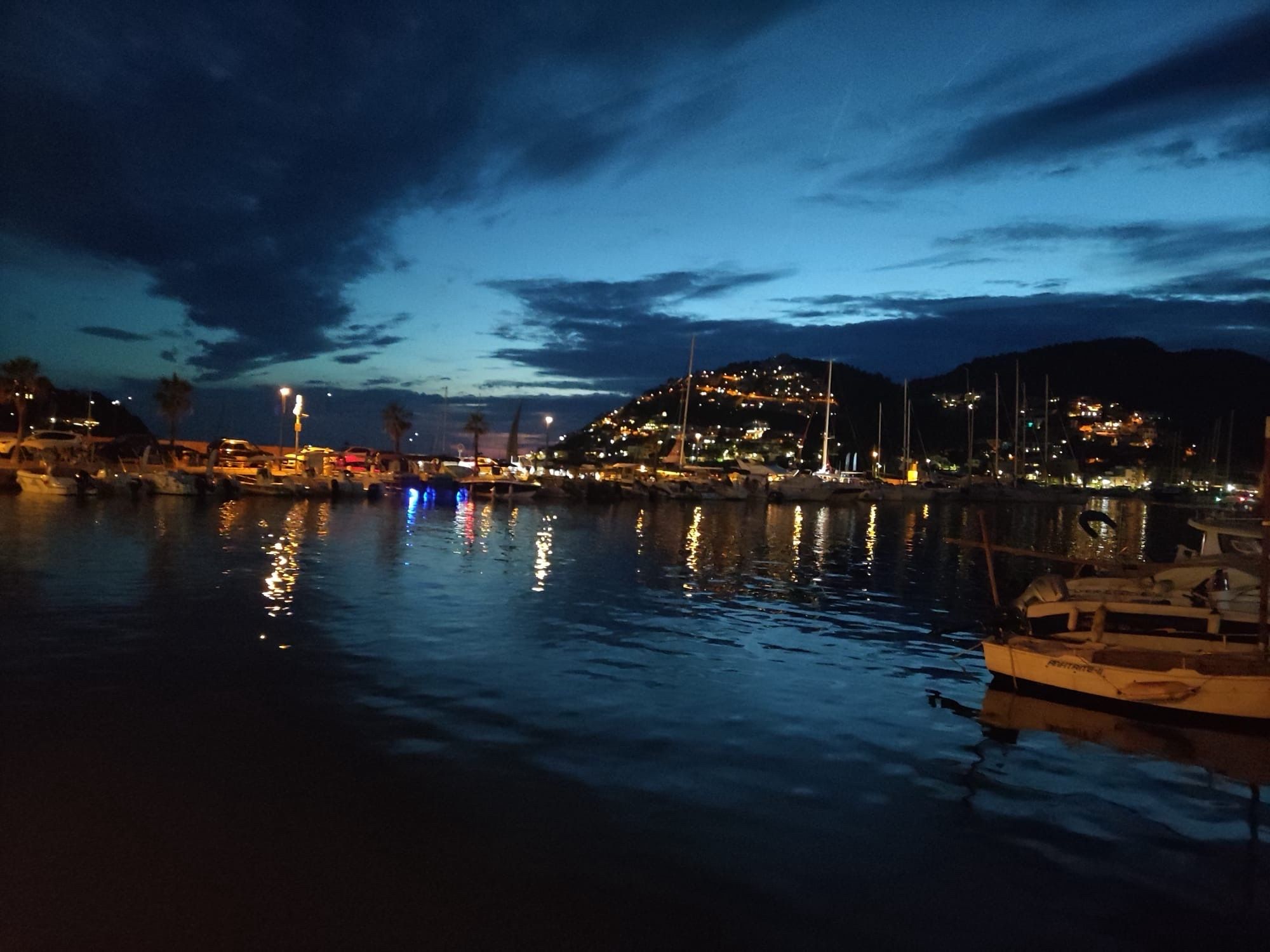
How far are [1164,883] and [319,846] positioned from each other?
7.72m

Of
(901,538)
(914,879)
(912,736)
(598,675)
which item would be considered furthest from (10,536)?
(901,538)

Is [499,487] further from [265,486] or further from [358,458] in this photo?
[358,458]

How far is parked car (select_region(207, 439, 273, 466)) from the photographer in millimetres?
84812

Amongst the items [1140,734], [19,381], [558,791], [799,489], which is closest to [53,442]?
[19,381]

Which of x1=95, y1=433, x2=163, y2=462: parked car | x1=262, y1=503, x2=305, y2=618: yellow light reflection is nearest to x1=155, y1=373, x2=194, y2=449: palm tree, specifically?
x1=95, y1=433, x2=163, y2=462: parked car

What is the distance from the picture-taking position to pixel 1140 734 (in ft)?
43.7

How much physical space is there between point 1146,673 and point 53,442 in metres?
79.9

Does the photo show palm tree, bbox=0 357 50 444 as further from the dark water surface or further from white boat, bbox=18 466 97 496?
the dark water surface

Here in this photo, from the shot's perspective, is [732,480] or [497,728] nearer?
[497,728]

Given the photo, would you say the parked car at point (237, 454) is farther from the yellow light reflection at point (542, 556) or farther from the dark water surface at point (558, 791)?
the dark water surface at point (558, 791)

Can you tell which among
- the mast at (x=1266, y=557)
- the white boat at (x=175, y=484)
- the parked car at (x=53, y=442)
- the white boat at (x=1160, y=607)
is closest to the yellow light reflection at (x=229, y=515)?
the white boat at (x=175, y=484)

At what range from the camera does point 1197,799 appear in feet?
35.3

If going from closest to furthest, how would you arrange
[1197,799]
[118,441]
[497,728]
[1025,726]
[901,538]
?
1. [1197,799]
2. [497,728]
3. [1025,726]
4. [901,538]
5. [118,441]

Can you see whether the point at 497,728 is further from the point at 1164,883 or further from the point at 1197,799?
the point at 1197,799
